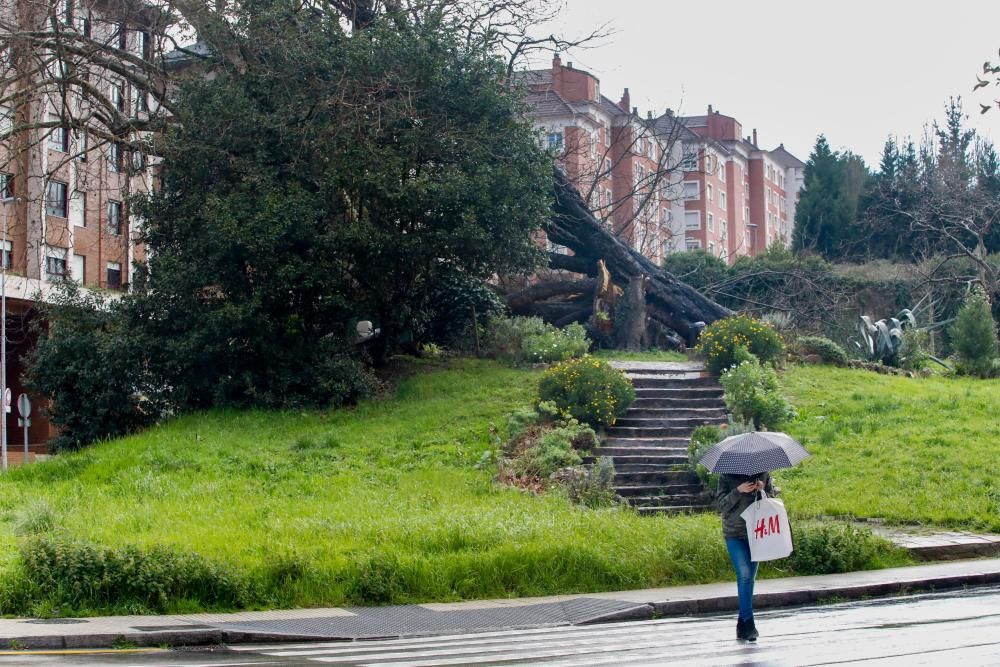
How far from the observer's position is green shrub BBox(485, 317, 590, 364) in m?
26.5

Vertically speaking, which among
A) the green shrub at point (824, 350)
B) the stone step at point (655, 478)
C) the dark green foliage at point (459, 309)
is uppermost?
the dark green foliage at point (459, 309)

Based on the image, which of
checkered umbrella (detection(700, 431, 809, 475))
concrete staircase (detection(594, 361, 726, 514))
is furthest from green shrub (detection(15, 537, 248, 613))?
concrete staircase (detection(594, 361, 726, 514))

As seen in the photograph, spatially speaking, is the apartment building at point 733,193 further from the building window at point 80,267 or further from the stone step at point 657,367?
the stone step at point 657,367

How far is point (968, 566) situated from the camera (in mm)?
14273

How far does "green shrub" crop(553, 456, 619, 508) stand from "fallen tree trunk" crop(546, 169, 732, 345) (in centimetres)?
1338

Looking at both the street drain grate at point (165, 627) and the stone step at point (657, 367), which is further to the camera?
the stone step at point (657, 367)

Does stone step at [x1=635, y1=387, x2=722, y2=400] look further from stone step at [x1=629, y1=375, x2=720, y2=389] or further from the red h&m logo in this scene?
the red h&m logo

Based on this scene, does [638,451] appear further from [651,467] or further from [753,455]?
[753,455]

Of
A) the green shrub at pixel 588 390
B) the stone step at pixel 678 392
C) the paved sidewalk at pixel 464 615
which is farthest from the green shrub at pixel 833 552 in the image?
the stone step at pixel 678 392

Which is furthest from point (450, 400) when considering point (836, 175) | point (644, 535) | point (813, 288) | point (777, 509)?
point (836, 175)

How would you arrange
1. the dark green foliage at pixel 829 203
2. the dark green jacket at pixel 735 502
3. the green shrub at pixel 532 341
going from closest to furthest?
1. the dark green jacket at pixel 735 502
2. the green shrub at pixel 532 341
3. the dark green foliage at pixel 829 203

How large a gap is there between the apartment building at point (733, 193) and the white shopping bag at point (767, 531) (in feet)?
269

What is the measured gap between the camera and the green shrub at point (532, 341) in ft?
86.9

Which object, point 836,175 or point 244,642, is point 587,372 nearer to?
point 244,642
